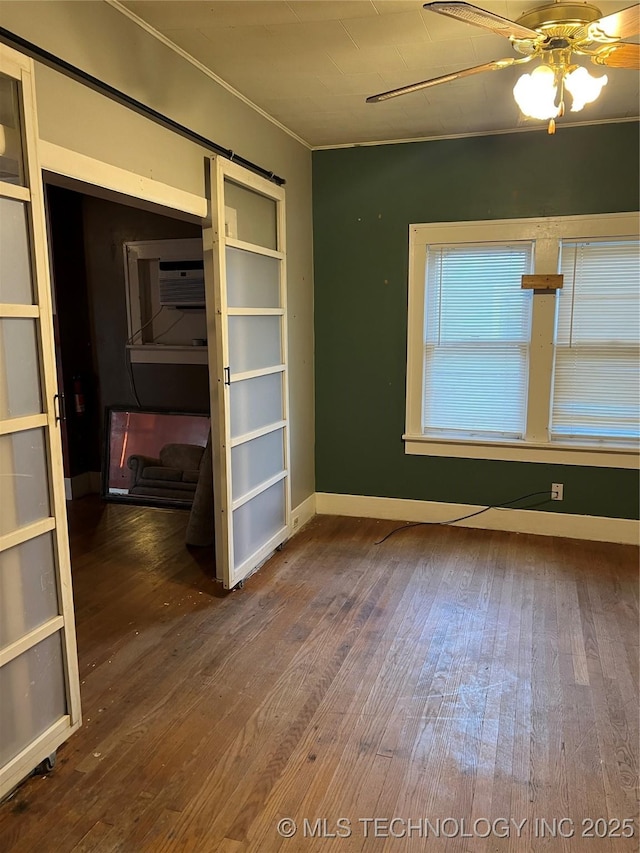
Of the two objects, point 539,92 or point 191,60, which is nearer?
point 539,92

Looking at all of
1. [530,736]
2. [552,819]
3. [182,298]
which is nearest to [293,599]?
[530,736]

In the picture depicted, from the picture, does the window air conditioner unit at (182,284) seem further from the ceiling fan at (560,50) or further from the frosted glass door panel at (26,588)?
the frosted glass door panel at (26,588)

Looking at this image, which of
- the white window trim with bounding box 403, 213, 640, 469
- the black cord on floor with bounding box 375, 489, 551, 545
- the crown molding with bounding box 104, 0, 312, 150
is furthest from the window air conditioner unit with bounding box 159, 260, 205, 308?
the black cord on floor with bounding box 375, 489, 551, 545

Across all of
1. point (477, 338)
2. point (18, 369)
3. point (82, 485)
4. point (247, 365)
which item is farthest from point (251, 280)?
point (82, 485)

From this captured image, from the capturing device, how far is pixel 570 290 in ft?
12.5

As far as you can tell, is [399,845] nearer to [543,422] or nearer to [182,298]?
[543,422]

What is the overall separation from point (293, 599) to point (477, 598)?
967mm

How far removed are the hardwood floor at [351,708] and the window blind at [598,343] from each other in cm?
83

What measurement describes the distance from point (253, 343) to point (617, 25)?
212cm

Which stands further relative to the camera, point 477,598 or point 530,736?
point 477,598

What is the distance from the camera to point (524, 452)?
4016 millimetres

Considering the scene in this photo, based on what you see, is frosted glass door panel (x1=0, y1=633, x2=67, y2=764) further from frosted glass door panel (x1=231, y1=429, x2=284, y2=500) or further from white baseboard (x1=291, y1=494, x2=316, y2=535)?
white baseboard (x1=291, y1=494, x2=316, y2=535)

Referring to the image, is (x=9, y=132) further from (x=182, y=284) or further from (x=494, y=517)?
(x=494, y=517)

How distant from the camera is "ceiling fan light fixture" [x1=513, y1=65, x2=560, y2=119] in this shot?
81.9 inches
